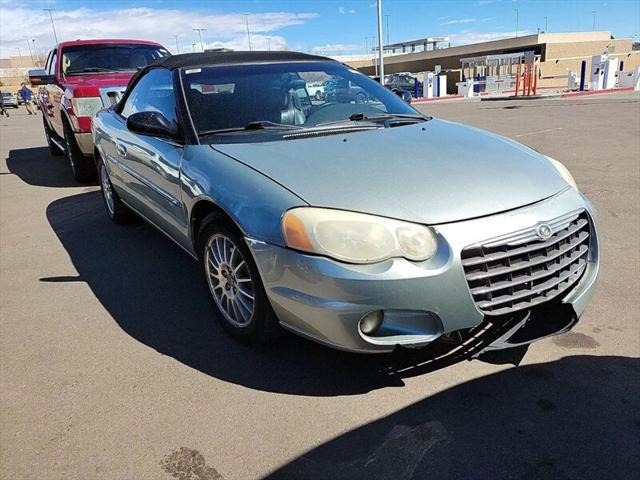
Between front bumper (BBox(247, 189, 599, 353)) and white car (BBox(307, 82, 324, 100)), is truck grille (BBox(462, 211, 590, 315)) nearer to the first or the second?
front bumper (BBox(247, 189, 599, 353))

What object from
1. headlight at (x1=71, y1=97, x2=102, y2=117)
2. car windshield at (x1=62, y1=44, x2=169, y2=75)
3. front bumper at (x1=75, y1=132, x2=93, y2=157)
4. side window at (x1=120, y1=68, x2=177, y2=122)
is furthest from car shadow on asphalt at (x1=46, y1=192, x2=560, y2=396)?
car windshield at (x1=62, y1=44, x2=169, y2=75)

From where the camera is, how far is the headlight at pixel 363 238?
2.18 m

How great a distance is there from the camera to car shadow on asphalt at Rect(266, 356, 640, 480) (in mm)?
2023

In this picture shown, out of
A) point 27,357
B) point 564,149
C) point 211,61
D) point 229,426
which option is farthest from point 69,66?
point 564,149

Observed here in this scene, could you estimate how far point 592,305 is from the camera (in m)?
3.27

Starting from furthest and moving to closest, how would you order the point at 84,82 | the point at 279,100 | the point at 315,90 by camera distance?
1. the point at 84,82
2. the point at 315,90
3. the point at 279,100

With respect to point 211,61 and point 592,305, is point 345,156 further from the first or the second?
point 592,305

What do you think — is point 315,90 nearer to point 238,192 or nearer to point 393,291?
point 238,192

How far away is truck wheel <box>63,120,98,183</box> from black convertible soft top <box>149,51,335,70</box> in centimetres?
350

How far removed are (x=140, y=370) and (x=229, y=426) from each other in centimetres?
73

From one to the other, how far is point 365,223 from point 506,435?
108cm

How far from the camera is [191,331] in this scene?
10.4ft

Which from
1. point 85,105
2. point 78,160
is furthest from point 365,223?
point 78,160

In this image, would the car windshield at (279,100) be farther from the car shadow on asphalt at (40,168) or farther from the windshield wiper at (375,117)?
the car shadow on asphalt at (40,168)
